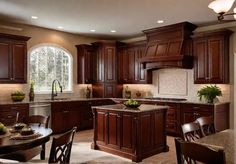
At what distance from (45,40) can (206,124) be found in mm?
5304

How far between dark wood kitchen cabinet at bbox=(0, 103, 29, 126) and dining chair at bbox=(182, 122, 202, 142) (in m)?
4.00

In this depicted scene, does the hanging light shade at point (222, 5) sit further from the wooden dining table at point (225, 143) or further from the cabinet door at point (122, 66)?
the cabinet door at point (122, 66)

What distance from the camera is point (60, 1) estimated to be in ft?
14.3

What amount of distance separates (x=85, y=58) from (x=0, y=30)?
2.55m

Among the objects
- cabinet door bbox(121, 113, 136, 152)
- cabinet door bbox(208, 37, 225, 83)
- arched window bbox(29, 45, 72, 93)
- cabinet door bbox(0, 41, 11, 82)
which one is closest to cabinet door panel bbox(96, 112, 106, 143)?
cabinet door bbox(121, 113, 136, 152)

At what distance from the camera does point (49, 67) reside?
6914 millimetres

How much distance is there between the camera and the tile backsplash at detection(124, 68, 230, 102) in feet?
20.5

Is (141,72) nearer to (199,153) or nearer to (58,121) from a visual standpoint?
(58,121)

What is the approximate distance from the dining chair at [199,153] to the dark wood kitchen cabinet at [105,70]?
5889 mm

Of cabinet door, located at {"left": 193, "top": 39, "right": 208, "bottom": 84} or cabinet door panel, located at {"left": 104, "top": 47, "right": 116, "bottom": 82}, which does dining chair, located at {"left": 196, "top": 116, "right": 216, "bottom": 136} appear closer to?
cabinet door, located at {"left": 193, "top": 39, "right": 208, "bottom": 84}

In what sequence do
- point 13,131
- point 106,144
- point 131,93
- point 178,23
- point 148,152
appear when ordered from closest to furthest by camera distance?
point 13,131 < point 148,152 < point 106,144 < point 178,23 < point 131,93

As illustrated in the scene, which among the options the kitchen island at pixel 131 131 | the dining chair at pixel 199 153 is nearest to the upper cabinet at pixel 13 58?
the kitchen island at pixel 131 131

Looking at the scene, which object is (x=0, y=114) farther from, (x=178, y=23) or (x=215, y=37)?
(x=215, y=37)

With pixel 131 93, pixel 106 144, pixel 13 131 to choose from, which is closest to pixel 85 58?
pixel 131 93
